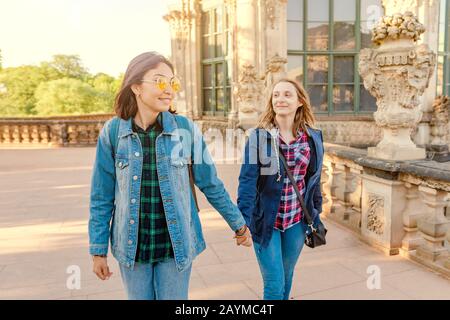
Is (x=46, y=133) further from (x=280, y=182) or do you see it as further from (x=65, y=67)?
(x=65, y=67)

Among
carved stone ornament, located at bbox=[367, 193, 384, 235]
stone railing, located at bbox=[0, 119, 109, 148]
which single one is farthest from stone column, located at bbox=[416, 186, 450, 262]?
stone railing, located at bbox=[0, 119, 109, 148]

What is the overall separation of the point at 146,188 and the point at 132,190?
7 centimetres

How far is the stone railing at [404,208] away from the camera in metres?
3.98

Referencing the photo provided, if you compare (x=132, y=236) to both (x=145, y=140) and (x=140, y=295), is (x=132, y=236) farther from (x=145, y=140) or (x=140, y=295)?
(x=145, y=140)

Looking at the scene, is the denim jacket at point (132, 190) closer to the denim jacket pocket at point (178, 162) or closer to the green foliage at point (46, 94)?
the denim jacket pocket at point (178, 162)

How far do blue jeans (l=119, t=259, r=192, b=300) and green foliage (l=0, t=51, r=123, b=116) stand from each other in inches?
2237

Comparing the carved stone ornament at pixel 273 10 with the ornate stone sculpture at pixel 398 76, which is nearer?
the ornate stone sculpture at pixel 398 76

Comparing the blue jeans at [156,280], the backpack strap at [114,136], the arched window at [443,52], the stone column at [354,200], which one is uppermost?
the arched window at [443,52]

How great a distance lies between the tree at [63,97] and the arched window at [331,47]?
171 feet

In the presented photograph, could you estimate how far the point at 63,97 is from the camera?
195 feet

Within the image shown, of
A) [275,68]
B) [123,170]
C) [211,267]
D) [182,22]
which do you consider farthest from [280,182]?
[182,22]

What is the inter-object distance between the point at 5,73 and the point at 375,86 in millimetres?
69926

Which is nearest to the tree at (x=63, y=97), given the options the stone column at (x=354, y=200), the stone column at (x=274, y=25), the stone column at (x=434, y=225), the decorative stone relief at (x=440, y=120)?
the stone column at (x=274, y=25)

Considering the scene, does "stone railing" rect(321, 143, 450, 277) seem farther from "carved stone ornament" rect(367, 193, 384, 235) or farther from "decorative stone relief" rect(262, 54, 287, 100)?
"decorative stone relief" rect(262, 54, 287, 100)
